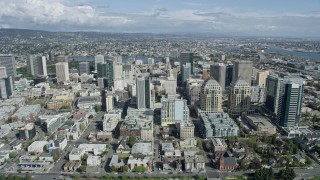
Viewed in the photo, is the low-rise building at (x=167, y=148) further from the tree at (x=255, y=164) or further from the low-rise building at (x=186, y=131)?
the tree at (x=255, y=164)

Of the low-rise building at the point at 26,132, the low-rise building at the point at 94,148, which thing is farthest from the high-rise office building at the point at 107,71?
the low-rise building at the point at 94,148

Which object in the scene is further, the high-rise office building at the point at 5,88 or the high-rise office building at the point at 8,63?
the high-rise office building at the point at 8,63

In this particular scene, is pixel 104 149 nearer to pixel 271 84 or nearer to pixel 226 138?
pixel 226 138

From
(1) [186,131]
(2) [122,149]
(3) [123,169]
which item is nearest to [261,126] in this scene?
(1) [186,131]

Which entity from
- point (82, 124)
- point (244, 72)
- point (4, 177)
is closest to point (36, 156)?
point (4, 177)

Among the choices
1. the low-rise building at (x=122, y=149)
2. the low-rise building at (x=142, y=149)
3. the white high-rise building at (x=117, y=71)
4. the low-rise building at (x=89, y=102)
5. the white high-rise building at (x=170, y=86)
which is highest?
the white high-rise building at (x=117, y=71)

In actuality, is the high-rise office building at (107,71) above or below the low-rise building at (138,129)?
above
